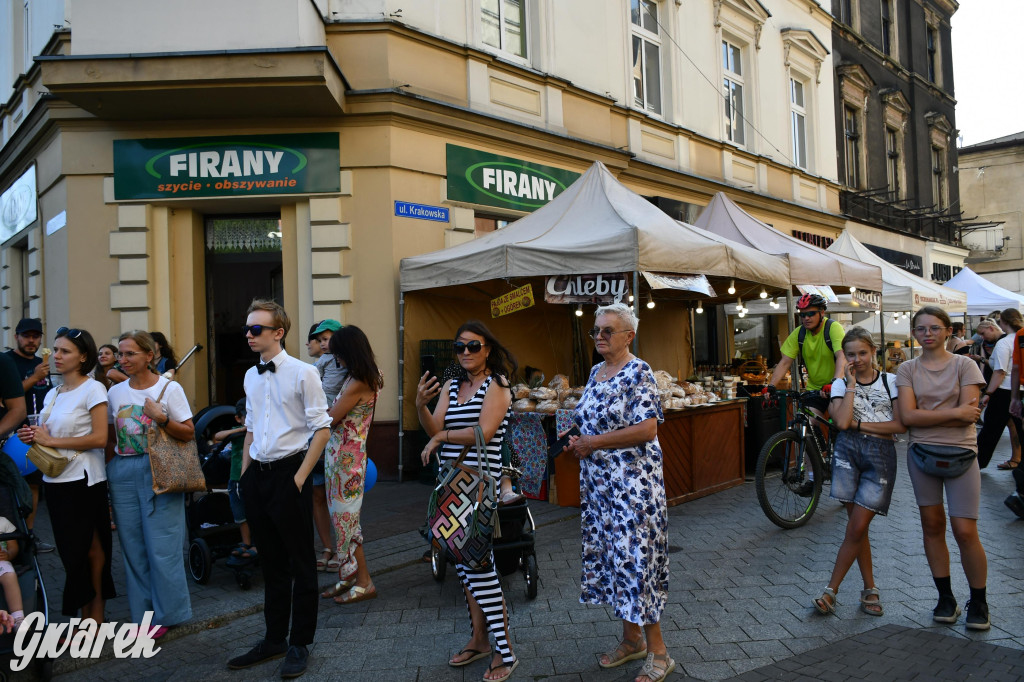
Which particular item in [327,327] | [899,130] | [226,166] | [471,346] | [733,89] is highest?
[899,130]

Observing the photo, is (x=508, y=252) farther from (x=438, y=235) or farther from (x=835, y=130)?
(x=835, y=130)

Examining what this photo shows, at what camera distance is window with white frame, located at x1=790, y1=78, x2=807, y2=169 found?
58.1 feet

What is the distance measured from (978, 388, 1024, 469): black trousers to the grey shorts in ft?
16.5

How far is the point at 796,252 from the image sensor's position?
1023 cm

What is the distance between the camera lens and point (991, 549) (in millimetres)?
5492

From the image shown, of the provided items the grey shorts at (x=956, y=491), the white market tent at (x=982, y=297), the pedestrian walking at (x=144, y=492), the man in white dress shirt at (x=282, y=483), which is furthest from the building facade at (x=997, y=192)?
the pedestrian walking at (x=144, y=492)

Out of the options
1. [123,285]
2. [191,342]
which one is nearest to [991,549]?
[191,342]

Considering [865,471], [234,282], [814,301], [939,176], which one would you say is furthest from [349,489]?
[939,176]

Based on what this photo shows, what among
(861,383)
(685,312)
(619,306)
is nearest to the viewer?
(619,306)

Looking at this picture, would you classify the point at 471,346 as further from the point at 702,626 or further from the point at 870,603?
the point at 870,603

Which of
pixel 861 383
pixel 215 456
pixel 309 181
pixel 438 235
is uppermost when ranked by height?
pixel 309 181

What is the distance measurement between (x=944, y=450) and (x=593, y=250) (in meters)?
3.68

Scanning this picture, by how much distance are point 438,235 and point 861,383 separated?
20.6 ft

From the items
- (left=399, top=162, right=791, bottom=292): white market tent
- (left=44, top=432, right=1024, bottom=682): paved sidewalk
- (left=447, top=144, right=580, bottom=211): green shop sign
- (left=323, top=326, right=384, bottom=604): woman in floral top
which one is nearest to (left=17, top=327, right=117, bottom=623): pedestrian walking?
(left=44, top=432, right=1024, bottom=682): paved sidewalk
